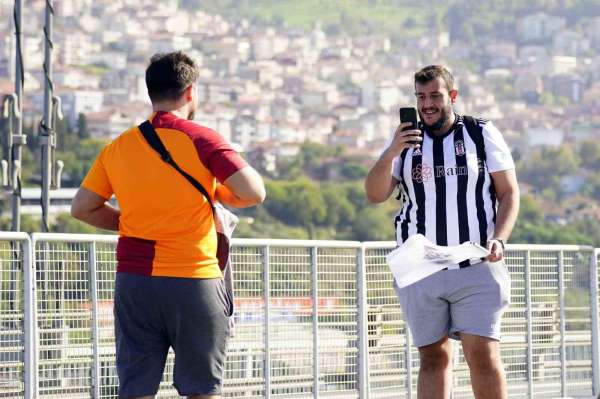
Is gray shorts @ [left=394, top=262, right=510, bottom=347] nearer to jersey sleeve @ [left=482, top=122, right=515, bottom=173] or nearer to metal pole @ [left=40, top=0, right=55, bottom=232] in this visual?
jersey sleeve @ [left=482, top=122, right=515, bottom=173]

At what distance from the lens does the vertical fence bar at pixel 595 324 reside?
10477mm

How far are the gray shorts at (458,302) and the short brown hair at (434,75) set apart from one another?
2.15 feet

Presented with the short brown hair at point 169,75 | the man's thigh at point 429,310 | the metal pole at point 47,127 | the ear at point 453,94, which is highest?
the metal pole at point 47,127

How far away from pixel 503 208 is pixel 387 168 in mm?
425

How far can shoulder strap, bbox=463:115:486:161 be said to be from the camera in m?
6.60

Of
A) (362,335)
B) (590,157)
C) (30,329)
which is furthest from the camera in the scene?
(590,157)

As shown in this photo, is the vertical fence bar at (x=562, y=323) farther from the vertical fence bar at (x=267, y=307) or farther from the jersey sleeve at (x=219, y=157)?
the jersey sleeve at (x=219, y=157)

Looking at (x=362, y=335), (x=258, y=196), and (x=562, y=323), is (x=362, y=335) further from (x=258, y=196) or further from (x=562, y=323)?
(x=258, y=196)

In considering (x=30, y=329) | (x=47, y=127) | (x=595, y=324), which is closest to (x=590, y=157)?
(x=47, y=127)

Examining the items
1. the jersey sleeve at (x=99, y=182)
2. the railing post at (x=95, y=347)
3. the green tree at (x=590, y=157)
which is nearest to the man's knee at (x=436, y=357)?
the jersey sleeve at (x=99, y=182)

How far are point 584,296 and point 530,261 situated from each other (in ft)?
2.92

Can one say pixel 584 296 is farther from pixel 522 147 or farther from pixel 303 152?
pixel 522 147

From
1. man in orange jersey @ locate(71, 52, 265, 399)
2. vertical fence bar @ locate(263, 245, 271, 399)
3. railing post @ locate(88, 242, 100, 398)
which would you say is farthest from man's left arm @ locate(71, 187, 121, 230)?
vertical fence bar @ locate(263, 245, 271, 399)

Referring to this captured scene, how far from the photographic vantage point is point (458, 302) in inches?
257
